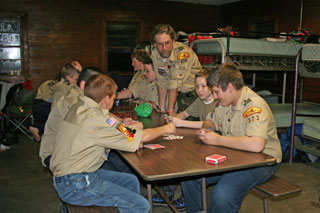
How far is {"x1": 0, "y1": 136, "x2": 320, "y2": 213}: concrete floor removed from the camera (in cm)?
316

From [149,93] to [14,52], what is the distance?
15.2 feet

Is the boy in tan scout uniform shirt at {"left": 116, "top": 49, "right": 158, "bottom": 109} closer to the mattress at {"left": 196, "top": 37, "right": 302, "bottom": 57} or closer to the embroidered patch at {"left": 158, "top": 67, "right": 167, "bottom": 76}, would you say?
the embroidered patch at {"left": 158, "top": 67, "right": 167, "bottom": 76}

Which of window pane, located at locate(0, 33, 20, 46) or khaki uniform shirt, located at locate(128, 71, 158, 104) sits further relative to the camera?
window pane, located at locate(0, 33, 20, 46)

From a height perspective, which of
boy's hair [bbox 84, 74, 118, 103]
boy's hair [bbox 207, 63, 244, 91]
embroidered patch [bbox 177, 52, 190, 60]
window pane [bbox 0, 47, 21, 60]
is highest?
window pane [bbox 0, 47, 21, 60]

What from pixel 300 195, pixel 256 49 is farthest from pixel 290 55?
pixel 300 195

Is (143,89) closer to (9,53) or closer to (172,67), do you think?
(172,67)

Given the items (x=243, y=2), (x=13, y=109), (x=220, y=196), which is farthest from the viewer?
(x=243, y=2)

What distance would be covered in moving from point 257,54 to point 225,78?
2.27 m

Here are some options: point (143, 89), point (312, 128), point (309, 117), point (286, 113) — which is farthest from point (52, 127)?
point (309, 117)

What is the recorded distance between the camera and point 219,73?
82.9 inches

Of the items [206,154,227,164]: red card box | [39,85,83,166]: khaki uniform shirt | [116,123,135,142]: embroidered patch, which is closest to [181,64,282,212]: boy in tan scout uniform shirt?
[206,154,227,164]: red card box

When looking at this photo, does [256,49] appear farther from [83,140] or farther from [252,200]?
[83,140]

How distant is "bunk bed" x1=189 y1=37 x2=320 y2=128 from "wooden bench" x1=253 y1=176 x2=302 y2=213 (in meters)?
1.87

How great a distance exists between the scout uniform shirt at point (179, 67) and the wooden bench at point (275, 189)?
5.59ft
